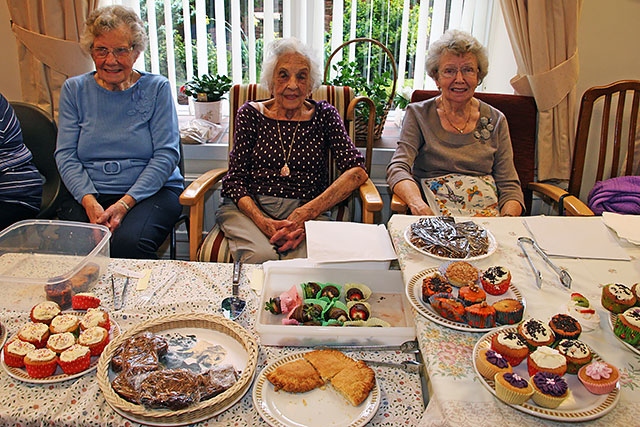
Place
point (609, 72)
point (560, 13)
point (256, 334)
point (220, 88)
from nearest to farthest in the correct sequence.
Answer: point (256, 334) < point (560, 13) < point (609, 72) < point (220, 88)

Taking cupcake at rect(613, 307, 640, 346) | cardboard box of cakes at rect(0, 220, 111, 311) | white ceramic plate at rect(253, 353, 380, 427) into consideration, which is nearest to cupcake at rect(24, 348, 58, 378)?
cardboard box of cakes at rect(0, 220, 111, 311)

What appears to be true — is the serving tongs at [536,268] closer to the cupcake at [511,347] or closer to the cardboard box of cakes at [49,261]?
the cupcake at [511,347]

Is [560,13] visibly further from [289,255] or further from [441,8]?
[289,255]

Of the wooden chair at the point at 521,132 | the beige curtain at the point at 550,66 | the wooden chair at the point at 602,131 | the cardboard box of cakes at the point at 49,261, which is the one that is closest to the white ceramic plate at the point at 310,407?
the cardboard box of cakes at the point at 49,261

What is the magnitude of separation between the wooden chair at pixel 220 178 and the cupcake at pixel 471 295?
866 millimetres

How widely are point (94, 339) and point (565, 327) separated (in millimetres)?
978

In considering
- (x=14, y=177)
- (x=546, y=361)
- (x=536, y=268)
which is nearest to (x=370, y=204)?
(x=536, y=268)

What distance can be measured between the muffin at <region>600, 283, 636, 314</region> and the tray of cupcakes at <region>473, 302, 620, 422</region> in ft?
0.41

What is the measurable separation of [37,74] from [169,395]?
2.24 metres

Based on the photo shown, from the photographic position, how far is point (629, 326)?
1.03 meters

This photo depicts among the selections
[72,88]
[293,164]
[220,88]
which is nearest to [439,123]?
[293,164]

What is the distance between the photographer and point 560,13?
7.99 ft

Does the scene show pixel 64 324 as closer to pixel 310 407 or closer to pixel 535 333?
pixel 310 407

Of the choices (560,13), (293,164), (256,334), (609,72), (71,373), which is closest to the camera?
(71,373)
